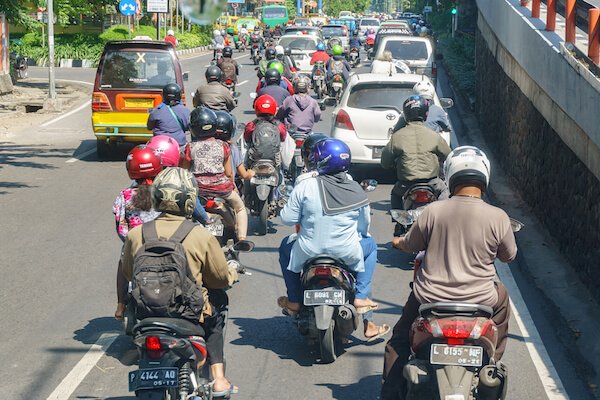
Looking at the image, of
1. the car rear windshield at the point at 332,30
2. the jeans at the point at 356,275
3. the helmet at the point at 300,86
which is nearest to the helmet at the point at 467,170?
the jeans at the point at 356,275

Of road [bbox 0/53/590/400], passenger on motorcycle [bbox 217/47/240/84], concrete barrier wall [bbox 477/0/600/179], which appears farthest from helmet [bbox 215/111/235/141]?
passenger on motorcycle [bbox 217/47/240/84]

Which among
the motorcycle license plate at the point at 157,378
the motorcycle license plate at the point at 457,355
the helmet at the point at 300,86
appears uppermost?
the helmet at the point at 300,86

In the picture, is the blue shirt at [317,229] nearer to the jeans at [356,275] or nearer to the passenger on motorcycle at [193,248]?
the jeans at [356,275]

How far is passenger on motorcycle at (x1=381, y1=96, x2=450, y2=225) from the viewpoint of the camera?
10758 mm

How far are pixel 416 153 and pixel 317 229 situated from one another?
334 cm

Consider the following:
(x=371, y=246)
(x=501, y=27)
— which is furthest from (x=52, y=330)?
(x=501, y=27)

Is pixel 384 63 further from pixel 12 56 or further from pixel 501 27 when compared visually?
pixel 12 56

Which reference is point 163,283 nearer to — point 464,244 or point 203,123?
point 464,244

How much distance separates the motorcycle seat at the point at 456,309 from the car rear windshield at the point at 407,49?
23.1 metres

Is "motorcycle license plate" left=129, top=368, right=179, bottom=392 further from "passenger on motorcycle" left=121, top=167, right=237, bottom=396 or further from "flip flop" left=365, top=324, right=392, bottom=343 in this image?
"flip flop" left=365, top=324, right=392, bottom=343

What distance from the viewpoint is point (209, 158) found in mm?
10117

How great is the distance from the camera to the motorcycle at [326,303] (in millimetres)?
7531

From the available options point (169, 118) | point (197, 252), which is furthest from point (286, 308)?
point (169, 118)

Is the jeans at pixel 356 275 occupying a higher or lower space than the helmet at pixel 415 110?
lower
